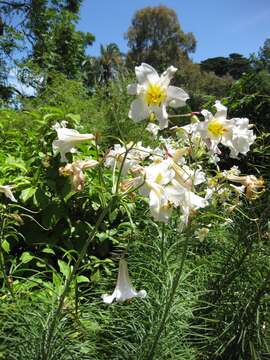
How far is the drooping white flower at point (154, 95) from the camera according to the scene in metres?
1.39

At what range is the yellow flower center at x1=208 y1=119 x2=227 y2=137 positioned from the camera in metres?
1.60

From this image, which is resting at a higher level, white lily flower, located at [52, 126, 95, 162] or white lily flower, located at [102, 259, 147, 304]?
white lily flower, located at [52, 126, 95, 162]

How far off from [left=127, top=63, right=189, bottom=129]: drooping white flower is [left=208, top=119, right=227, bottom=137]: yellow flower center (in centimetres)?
24

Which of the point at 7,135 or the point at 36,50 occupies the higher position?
the point at 36,50

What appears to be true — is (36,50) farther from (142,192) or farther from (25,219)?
(142,192)

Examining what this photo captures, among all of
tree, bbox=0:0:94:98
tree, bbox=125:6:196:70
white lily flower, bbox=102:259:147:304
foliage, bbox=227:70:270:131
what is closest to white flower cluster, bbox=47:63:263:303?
white lily flower, bbox=102:259:147:304

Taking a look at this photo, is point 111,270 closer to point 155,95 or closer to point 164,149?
point 164,149

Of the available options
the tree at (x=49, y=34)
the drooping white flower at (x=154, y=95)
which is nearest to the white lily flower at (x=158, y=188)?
the drooping white flower at (x=154, y=95)

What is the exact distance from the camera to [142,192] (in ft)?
4.79

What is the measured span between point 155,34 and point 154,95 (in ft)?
145

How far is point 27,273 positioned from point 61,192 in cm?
50

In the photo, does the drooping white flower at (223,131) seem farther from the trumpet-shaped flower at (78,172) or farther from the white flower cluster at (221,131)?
the trumpet-shaped flower at (78,172)

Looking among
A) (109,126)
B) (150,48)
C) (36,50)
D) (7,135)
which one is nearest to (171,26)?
(150,48)

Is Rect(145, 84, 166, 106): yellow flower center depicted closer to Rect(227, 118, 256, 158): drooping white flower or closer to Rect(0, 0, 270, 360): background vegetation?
Rect(0, 0, 270, 360): background vegetation
